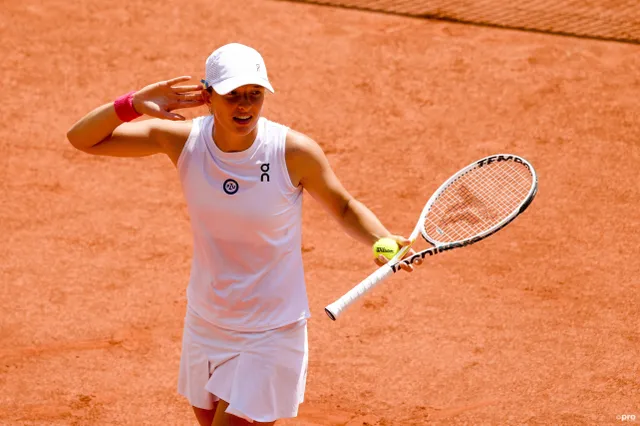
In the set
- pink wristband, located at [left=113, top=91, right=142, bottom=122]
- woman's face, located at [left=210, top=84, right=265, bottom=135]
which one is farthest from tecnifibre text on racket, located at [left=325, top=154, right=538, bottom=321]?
pink wristband, located at [left=113, top=91, right=142, bottom=122]

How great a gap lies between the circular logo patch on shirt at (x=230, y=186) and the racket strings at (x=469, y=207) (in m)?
1.40

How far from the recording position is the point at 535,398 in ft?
23.2

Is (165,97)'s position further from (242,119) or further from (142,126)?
(242,119)

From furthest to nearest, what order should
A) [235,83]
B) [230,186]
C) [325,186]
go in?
[325,186]
[230,186]
[235,83]

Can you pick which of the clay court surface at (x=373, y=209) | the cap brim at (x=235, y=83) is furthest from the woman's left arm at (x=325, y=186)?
the clay court surface at (x=373, y=209)

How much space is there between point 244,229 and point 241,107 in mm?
528

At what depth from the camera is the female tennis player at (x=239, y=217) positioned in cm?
469

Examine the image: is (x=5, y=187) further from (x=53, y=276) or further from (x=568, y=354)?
(x=568, y=354)

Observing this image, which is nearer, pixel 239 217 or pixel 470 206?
pixel 239 217

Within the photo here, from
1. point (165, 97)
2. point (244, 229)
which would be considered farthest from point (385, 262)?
point (165, 97)

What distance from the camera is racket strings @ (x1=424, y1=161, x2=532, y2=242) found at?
5.77 m

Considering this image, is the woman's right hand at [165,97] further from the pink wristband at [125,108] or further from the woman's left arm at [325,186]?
the woman's left arm at [325,186]

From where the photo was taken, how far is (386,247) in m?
4.90

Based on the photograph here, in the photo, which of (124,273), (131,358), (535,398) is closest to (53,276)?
(124,273)
